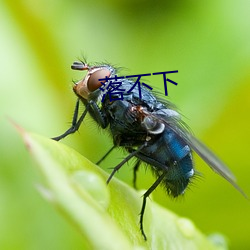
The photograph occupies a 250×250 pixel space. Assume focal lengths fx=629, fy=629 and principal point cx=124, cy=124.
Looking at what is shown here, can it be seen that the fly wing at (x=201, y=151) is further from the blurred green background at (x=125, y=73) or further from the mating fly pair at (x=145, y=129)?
the blurred green background at (x=125, y=73)

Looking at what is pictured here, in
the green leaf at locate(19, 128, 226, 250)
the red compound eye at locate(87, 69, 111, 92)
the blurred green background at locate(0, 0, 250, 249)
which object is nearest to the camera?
the green leaf at locate(19, 128, 226, 250)

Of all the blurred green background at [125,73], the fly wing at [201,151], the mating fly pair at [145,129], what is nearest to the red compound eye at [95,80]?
the mating fly pair at [145,129]

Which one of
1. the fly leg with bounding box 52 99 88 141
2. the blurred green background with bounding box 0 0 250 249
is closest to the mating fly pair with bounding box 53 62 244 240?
the fly leg with bounding box 52 99 88 141

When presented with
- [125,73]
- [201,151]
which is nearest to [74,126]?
[201,151]

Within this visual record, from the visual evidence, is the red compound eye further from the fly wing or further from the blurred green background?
the blurred green background

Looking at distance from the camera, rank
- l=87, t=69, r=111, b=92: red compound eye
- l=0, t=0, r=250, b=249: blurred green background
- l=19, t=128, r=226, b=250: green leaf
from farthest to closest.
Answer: l=0, t=0, r=250, b=249: blurred green background → l=87, t=69, r=111, b=92: red compound eye → l=19, t=128, r=226, b=250: green leaf

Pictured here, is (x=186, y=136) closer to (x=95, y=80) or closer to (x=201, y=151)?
(x=201, y=151)
